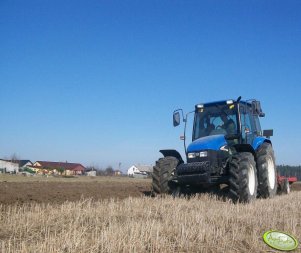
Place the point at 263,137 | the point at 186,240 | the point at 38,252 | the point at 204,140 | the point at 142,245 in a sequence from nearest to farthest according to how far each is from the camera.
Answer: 1. the point at 38,252
2. the point at 142,245
3. the point at 186,240
4. the point at 204,140
5. the point at 263,137

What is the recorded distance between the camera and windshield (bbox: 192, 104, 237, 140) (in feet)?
34.5

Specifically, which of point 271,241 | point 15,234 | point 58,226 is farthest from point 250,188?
point 15,234

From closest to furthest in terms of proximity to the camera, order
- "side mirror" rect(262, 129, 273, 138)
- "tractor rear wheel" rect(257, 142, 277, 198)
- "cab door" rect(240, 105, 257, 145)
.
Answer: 1. "cab door" rect(240, 105, 257, 145)
2. "tractor rear wheel" rect(257, 142, 277, 198)
3. "side mirror" rect(262, 129, 273, 138)

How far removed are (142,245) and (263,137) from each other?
27.7ft

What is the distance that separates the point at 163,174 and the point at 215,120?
2.15 metres

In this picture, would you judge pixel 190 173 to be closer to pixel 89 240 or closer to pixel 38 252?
pixel 89 240

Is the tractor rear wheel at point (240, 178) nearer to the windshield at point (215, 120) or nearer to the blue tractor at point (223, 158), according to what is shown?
the blue tractor at point (223, 158)

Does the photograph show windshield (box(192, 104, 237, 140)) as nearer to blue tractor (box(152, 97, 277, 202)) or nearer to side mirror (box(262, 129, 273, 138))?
blue tractor (box(152, 97, 277, 202))

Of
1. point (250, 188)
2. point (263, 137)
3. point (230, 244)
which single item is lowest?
point (230, 244)

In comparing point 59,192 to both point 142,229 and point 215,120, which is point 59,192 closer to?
point 215,120

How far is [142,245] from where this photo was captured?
14.5 ft

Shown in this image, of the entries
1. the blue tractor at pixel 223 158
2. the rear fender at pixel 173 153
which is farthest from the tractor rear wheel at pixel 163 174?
the rear fender at pixel 173 153

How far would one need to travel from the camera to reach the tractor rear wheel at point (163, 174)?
1013 centimetres

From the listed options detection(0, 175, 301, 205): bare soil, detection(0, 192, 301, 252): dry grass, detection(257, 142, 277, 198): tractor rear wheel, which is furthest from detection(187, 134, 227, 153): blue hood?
detection(0, 175, 301, 205): bare soil
